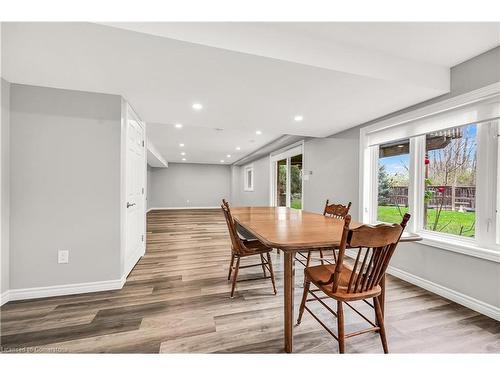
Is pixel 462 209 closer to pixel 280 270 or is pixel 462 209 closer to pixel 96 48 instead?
pixel 280 270

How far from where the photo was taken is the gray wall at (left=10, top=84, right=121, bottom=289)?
6.42 ft

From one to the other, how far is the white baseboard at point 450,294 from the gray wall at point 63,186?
322cm

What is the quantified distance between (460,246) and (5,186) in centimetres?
416

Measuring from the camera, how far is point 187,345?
55.8 inches

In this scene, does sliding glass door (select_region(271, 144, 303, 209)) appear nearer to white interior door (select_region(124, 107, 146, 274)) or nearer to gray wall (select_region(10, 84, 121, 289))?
white interior door (select_region(124, 107, 146, 274))

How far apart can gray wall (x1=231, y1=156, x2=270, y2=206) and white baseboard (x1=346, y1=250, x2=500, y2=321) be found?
4.65m

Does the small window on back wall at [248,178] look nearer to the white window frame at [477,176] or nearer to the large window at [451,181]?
the white window frame at [477,176]

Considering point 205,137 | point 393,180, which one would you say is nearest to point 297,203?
point 393,180

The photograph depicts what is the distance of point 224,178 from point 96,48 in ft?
32.0

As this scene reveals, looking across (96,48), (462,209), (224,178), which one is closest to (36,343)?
(96,48)

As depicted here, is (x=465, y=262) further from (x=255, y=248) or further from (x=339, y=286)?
(x=255, y=248)

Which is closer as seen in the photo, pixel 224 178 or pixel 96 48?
pixel 96 48

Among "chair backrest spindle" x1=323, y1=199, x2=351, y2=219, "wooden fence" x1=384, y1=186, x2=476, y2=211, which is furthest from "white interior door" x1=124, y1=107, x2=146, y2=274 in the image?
"wooden fence" x1=384, y1=186, x2=476, y2=211
